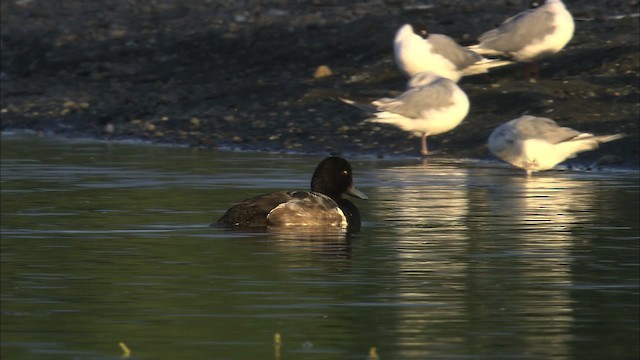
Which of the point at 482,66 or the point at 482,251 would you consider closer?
the point at 482,251

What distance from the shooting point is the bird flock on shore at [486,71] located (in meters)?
19.3

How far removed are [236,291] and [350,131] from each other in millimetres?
12458

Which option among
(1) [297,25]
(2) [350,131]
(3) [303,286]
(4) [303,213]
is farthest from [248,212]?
(1) [297,25]

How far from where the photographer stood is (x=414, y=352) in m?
8.86

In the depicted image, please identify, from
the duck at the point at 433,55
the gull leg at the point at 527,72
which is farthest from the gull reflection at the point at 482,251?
the gull leg at the point at 527,72

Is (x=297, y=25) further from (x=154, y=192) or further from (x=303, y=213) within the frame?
(x=303, y=213)

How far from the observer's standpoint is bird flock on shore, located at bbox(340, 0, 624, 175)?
19.3m

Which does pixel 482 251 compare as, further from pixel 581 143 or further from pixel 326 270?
pixel 581 143

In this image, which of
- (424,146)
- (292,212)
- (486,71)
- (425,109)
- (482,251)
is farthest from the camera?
(486,71)

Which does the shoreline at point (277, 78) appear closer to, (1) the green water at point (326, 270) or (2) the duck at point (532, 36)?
(2) the duck at point (532, 36)

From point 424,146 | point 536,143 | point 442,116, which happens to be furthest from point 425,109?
point 536,143

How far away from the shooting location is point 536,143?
19031 millimetres

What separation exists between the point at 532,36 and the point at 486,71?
0.92 m

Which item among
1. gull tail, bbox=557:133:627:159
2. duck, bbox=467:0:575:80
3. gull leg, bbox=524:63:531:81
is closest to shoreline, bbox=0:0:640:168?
gull leg, bbox=524:63:531:81
